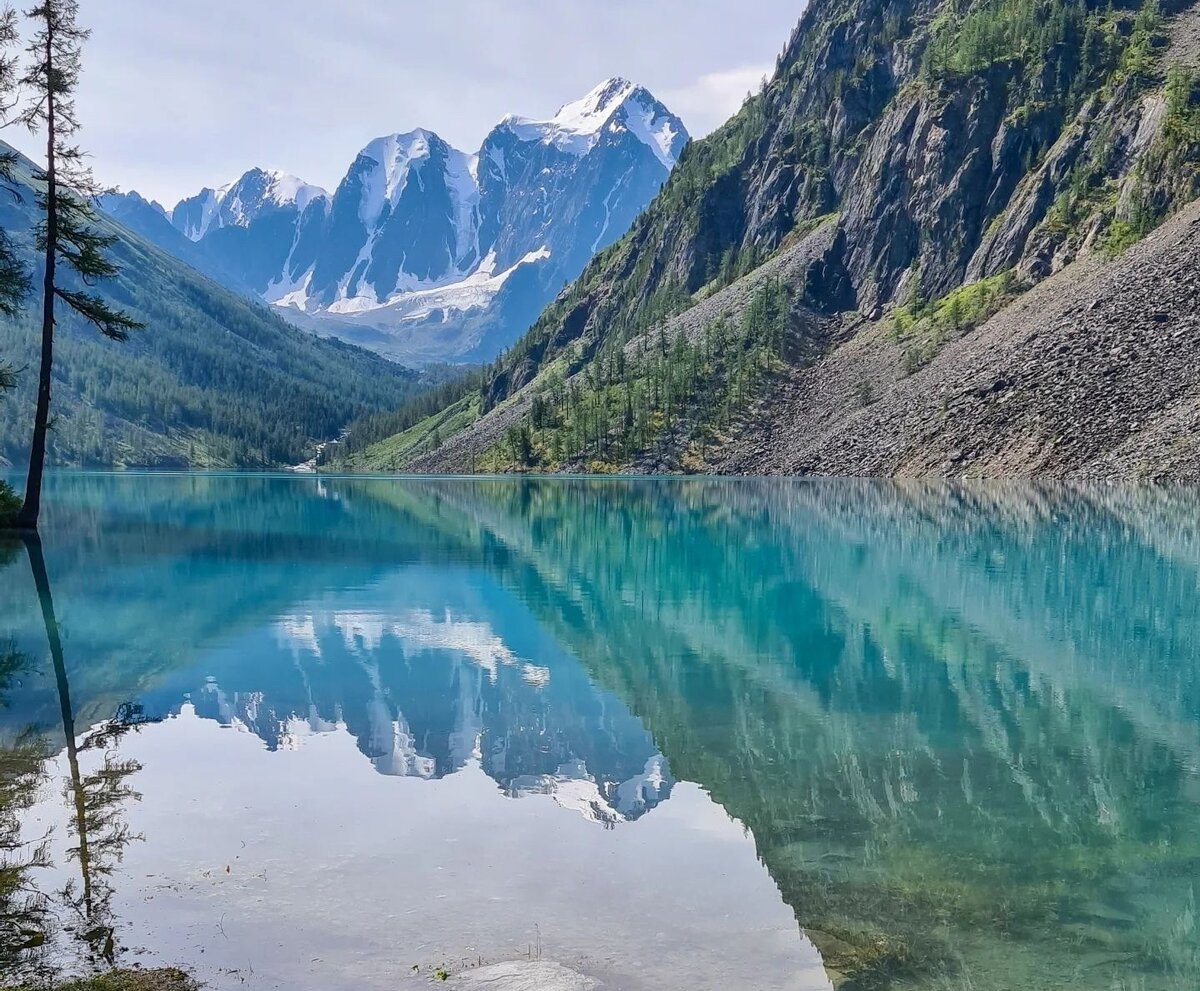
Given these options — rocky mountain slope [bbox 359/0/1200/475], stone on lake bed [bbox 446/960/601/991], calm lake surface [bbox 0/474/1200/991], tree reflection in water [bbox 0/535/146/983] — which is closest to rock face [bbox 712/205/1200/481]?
rocky mountain slope [bbox 359/0/1200/475]

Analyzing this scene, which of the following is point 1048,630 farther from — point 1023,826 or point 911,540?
point 911,540

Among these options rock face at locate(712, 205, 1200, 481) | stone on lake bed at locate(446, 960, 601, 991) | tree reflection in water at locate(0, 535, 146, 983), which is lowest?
stone on lake bed at locate(446, 960, 601, 991)

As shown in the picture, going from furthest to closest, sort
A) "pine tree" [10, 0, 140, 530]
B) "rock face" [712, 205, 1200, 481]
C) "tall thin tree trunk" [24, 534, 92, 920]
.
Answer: "rock face" [712, 205, 1200, 481]
"pine tree" [10, 0, 140, 530]
"tall thin tree trunk" [24, 534, 92, 920]

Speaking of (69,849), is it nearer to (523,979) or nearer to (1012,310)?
Answer: (523,979)

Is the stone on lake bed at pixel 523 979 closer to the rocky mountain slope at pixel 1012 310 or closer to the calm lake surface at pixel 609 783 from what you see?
the calm lake surface at pixel 609 783

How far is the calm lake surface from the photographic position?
1106cm

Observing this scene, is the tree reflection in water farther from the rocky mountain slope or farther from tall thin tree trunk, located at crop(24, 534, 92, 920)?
the rocky mountain slope

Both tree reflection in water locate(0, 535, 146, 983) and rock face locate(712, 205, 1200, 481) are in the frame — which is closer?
tree reflection in water locate(0, 535, 146, 983)

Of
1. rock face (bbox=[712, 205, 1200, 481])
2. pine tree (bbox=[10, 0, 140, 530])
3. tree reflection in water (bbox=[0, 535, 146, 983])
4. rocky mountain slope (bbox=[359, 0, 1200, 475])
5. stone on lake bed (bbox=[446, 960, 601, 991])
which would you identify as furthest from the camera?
rocky mountain slope (bbox=[359, 0, 1200, 475])

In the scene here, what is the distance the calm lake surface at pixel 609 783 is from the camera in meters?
11.1

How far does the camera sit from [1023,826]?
14.5 m

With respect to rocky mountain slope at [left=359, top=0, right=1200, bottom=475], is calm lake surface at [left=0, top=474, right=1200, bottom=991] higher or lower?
lower

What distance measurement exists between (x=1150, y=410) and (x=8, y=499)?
10280 centimetres

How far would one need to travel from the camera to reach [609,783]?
1722 centimetres
